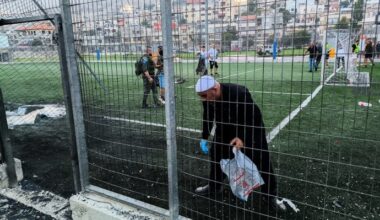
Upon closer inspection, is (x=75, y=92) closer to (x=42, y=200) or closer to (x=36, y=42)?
(x=42, y=200)

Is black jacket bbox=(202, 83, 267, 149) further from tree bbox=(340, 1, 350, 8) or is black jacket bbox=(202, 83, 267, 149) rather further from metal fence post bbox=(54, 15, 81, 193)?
metal fence post bbox=(54, 15, 81, 193)

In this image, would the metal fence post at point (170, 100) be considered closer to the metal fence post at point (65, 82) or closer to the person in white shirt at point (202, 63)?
the person in white shirt at point (202, 63)

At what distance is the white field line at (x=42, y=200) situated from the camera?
12.0ft

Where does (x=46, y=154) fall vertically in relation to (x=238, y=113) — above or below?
below

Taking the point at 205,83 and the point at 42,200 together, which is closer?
the point at 205,83

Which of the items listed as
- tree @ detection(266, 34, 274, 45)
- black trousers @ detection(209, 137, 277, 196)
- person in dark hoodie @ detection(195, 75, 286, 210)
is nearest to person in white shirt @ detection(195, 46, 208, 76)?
person in dark hoodie @ detection(195, 75, 286, 210)

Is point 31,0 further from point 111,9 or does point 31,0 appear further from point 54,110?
point 54,110

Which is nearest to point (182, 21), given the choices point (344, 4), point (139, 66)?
point (139, 66)

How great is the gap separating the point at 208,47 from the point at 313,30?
941 mm

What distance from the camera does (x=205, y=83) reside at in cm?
297

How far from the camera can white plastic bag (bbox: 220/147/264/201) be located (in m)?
2.86

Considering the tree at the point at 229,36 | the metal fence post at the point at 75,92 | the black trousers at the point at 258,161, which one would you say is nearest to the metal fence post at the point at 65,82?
the metal fence post at the point at 75,92

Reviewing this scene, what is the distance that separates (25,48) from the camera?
211 inches

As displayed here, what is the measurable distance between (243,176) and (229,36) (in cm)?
133
